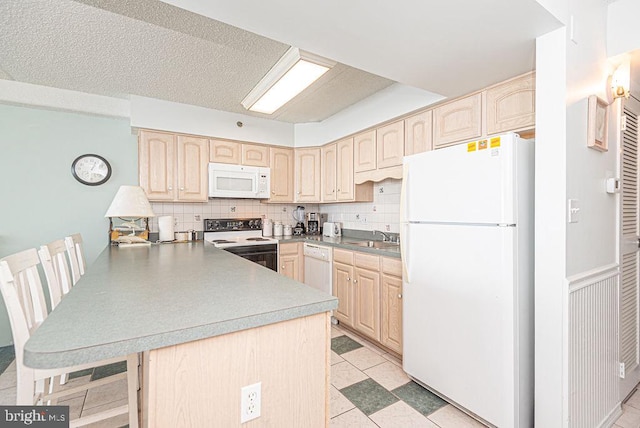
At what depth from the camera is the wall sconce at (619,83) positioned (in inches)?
69.6

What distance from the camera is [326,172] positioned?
3846 millimetres

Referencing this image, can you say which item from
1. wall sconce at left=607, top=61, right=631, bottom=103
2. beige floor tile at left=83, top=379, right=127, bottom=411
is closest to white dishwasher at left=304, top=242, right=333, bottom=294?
beige floor tile at left=83, top=379, right=127, bottom=411

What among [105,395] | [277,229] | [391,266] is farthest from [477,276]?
[277,229]

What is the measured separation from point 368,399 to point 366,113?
8.60 feet

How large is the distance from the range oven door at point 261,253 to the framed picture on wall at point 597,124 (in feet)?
9.35

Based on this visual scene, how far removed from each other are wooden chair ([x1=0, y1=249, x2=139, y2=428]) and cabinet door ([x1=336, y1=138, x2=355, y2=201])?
103 inches

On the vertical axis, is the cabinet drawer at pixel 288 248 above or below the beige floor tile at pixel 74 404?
above

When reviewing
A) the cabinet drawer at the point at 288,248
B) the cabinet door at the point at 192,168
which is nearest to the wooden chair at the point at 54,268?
the cabinet door at the point at 192,168

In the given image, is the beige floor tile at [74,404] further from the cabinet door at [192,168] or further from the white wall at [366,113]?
the white wall at [366,113]

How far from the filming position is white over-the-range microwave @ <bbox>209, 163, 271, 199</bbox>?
341 centimetres

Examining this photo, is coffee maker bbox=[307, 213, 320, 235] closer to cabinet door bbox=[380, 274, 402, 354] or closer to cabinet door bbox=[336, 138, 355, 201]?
cabinet door bbox=[336, 138, 355, 201]

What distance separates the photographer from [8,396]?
199 centimetres

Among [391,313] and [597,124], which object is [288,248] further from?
[597,124]

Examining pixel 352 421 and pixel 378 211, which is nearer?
pixel 352 421
